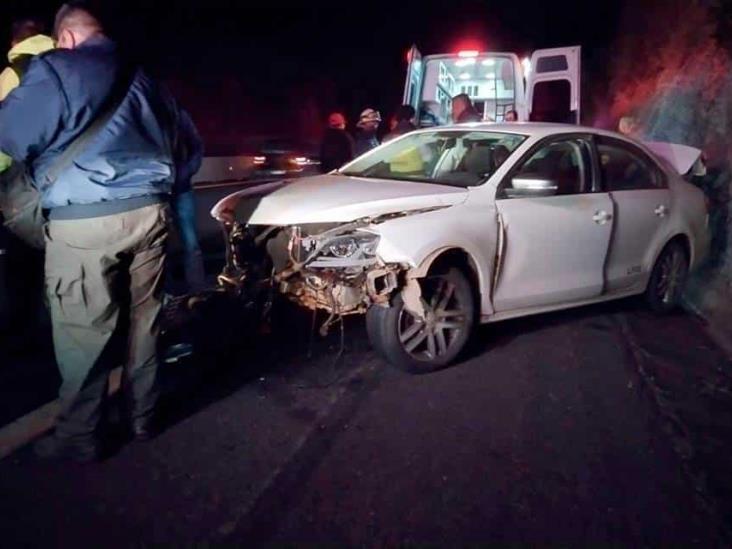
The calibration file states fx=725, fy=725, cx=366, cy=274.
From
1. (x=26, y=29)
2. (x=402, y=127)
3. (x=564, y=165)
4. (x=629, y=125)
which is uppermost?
(x=26, y=29)

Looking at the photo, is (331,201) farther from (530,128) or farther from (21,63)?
(21,63)

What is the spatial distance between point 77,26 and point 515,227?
9.91 feet

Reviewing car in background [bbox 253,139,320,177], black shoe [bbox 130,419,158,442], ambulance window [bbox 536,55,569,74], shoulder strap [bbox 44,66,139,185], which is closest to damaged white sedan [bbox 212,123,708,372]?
black shoe [bbox 130,419,158,442]

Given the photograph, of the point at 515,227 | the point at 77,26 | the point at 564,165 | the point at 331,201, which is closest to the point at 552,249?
the point at 515,227

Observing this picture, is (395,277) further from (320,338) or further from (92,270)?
(92,270)

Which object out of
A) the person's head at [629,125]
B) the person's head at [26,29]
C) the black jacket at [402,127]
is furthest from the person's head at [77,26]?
the person's head at [629,125]

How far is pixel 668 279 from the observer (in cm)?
652

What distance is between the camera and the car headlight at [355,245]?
14.8ft

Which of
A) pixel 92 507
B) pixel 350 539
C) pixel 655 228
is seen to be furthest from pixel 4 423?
pixel 655 228

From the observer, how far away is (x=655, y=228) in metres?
6.14

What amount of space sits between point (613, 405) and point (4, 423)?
344 cm

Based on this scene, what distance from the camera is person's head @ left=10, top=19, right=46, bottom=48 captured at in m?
4.54

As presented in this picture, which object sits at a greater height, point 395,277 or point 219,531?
point 395,277

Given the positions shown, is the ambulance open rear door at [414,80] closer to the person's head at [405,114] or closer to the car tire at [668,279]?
the person's head at [405,114]
